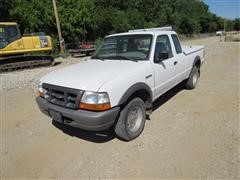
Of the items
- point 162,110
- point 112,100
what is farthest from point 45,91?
point 162,110

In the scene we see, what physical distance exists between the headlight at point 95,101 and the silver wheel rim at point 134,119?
2.41 feet

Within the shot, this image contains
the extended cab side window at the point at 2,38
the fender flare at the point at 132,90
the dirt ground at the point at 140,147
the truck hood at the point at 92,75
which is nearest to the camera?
the dirt ground at the point at 140,147

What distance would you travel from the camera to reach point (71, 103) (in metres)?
3.34

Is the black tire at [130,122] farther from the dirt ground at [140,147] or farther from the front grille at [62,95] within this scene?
the front grille at [62,95]

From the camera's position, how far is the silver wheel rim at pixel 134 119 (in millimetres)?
3795

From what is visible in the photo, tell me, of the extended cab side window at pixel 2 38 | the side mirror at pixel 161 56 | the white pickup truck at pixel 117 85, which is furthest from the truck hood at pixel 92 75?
the extended cab side window at pixel 2 38

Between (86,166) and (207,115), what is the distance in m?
2.97

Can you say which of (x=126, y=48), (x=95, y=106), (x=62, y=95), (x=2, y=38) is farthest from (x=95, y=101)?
(x=2, y=38)

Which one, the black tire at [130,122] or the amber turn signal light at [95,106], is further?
the black tire at [130,122]

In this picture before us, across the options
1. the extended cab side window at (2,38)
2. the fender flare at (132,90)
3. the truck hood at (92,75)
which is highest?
the extended cab side window at (2,38)

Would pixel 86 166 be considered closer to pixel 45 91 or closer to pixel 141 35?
pixel 45 91

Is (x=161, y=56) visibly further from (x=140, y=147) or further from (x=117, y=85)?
(x=140, y=147)

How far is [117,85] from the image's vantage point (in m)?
3.28

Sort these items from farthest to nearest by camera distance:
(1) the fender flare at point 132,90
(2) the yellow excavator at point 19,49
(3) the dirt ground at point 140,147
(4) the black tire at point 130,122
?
(2) the yellow excavator at point 19,49
(4) the black tire at point 130,122
(1) the fender flare at point 132,90
(3) the dirt ground at point 140,147
